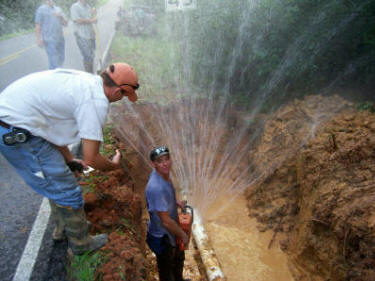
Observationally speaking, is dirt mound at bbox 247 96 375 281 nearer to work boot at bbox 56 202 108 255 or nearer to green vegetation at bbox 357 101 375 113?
green vegetation at bbox 357 101 375 113

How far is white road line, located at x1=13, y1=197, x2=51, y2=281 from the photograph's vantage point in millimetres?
2668

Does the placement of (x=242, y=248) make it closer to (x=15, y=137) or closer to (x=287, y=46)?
(x=15, y=137)

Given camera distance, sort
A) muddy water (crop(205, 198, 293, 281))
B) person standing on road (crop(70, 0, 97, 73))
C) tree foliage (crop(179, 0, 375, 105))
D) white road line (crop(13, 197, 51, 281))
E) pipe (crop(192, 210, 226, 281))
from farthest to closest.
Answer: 1. person standing on road (crop(70, 0, 97, 73))
2. tree foliage (crop(179, 0, 375, 105))
3. muddy water (crop(205, 198, 293, 281))
4. pipe (crop(192, 210, 226, 281))
5. white road line (crop(13, 197, 51, 281))

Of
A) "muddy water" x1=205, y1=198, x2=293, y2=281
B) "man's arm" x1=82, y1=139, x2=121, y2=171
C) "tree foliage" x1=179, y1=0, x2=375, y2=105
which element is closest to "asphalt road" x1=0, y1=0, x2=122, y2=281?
"man's arm" x1=82, y1=139, x2=121, y2=171

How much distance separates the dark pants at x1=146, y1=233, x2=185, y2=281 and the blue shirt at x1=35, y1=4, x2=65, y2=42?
601 cm

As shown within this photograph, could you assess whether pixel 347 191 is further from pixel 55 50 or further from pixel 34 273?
pixel 55 50

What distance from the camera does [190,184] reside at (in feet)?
20.3

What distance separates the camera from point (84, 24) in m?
7.08

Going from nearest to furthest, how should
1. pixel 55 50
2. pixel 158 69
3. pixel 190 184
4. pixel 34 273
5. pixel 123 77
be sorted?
pixel 123 77
pixel 34 273
pixel 190 184
pixel 55 50
pixel 158 69

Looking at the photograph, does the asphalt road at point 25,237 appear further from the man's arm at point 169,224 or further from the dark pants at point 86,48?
the dark pants at point 86,48

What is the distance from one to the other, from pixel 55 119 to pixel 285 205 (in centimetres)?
426

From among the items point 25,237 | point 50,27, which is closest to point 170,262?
point 25,237

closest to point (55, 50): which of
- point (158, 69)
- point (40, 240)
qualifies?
point (158, 69)

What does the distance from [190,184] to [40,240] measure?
3.61m
